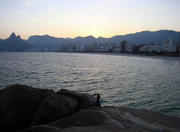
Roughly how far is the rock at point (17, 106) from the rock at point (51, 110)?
0.46m

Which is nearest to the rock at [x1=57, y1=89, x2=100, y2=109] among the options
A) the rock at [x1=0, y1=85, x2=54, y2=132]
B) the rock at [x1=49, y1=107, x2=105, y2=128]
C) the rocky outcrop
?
the rocky outcrop

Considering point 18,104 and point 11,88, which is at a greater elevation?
point 11,88

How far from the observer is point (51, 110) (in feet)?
16.7

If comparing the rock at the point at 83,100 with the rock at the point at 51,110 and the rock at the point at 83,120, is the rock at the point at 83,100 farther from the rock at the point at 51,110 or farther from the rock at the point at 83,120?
the rock at the point at 83,120

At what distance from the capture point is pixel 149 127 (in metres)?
4.73

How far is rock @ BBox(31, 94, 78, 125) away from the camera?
498cm

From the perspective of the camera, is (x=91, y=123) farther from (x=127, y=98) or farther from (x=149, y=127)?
(x=127, y=98)

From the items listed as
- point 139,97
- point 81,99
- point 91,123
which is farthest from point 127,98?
point 91,123

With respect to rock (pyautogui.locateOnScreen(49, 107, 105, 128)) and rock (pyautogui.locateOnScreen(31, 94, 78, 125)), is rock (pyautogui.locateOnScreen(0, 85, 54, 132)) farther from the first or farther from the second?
rock (pyautogui.locateOnScreen(49, 107, 105, 128))

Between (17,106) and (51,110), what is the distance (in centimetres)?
142

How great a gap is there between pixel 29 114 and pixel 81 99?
2245 millimetres

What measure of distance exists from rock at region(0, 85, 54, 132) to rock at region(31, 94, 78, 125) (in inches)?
18.0

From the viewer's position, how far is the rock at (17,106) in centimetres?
512

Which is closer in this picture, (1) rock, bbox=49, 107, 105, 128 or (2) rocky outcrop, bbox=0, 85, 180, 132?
(1) rock, bbox=49, 107, 105, 128
